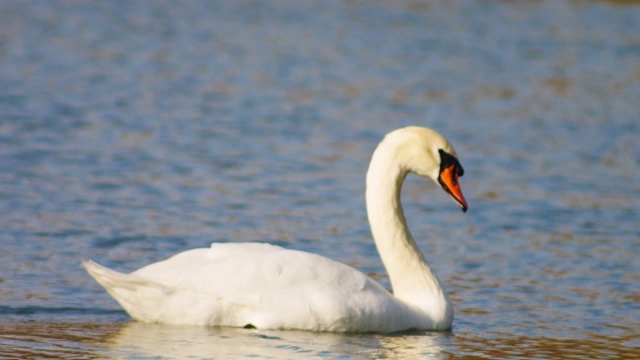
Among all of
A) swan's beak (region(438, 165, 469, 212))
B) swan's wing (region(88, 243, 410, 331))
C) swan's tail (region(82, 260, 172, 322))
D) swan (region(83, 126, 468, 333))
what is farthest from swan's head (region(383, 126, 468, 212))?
swan's tail (region(82, 260, 172, 322))

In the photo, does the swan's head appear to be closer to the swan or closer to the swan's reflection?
the swan

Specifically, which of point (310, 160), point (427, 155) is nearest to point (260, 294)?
point (427, 155)

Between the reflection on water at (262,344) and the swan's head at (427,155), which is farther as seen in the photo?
the swan's head at (427,155)

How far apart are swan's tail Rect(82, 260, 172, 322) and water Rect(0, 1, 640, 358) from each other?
11 cm

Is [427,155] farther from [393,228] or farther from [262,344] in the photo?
[262,344]

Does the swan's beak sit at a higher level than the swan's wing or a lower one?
higher

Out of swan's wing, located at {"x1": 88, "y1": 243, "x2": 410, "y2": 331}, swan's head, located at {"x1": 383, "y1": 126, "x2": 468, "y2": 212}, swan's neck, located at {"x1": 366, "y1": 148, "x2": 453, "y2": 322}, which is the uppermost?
swan's head, located at {"x1": 383, "y1": 126, "x2": 468, "y2": 212}

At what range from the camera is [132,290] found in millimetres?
7828

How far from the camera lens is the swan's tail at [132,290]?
7730mm

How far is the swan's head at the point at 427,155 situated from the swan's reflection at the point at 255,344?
3.65ft

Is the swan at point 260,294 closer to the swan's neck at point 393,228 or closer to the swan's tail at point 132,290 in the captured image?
the swan's tail at point 132,290

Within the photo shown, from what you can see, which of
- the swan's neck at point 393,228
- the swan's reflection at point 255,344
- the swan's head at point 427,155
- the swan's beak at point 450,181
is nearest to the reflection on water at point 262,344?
the swan's reflection at point 255,344

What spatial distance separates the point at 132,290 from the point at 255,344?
0.85 m

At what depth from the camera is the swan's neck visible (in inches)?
336
